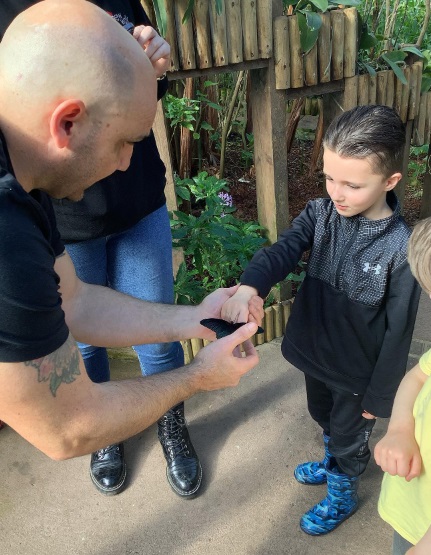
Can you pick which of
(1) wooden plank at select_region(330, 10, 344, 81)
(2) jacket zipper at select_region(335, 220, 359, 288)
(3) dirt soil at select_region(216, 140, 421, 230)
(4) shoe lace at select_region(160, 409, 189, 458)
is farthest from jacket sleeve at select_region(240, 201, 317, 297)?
(3) dirt soil at select_region(216, 140, 421, 230)

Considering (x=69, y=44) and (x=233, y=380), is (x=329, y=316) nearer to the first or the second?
(x=233, y=380)

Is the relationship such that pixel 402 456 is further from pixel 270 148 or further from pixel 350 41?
pixel 350 41

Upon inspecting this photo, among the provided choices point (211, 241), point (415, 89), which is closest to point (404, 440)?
point (211, 241)

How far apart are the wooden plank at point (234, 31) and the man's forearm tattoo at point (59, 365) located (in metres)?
1.80

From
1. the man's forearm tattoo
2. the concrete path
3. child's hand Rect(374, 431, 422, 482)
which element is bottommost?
the concrete path

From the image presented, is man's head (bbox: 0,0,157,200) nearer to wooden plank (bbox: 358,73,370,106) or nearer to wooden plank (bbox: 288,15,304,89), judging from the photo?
wooden plank (bbox: 288,15,304,89)

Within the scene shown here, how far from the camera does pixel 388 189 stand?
5.99ft

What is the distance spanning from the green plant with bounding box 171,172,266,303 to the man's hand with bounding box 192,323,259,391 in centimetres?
117

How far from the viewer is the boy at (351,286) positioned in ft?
5.82

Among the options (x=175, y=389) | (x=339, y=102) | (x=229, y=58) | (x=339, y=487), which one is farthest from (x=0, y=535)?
(x=339, y=102)

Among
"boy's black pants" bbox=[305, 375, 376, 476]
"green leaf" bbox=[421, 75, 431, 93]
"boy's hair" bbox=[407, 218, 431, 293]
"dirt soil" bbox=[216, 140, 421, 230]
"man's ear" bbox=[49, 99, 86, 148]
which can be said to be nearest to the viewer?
"man's ear" bbox=[49, 99, 86, 148]

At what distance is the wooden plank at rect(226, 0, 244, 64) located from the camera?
2.54 metres

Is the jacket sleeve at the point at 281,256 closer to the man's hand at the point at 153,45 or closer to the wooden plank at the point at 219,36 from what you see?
the man's hand at the point at 153,45

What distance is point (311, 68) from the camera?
9.21 feet
